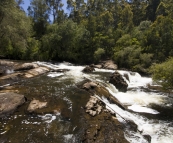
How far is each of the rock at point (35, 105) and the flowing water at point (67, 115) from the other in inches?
13.2

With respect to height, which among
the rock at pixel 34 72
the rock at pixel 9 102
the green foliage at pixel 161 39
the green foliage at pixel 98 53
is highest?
the green foliage at pixel 161 39

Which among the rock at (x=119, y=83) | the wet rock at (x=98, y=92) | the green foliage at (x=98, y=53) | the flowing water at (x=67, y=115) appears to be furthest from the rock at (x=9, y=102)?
the green foliage at (x=98, y=53)

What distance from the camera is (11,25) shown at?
78.2 feet

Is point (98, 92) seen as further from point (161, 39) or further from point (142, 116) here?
point (161, 39)

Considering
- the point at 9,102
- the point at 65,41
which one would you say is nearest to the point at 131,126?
the point at 9,102

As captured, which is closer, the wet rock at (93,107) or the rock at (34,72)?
the wet rock at (93,107)

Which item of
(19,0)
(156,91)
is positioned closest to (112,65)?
(156,91)

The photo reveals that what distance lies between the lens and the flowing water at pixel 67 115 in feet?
32.0

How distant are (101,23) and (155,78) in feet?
102

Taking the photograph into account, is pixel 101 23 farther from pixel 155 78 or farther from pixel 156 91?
pixel 155 78

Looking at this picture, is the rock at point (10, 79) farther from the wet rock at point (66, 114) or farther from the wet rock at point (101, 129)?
the wet rock at point (101, 129)

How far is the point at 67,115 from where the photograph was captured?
1183cm

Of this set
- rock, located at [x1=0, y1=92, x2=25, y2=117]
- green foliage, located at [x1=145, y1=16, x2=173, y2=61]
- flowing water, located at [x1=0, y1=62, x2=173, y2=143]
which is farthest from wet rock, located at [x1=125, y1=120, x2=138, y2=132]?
green foliage, located at [x1=145, y1=16, x2=173, y2=61]

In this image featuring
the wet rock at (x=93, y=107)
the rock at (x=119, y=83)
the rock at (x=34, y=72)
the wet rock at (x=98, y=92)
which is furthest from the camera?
the rock at (x=34, y=72)
